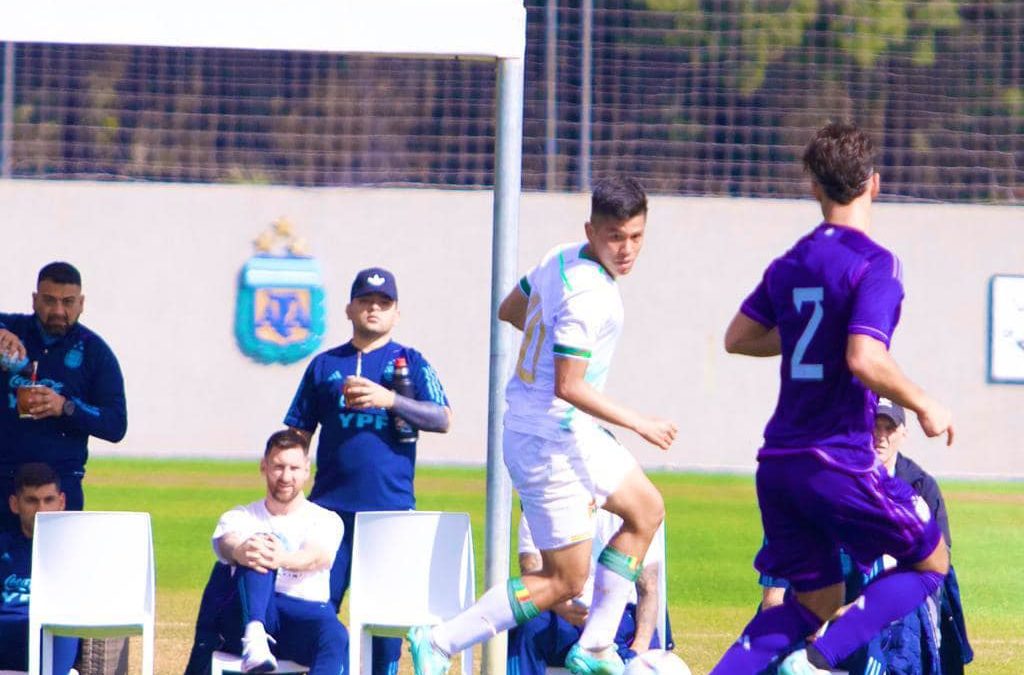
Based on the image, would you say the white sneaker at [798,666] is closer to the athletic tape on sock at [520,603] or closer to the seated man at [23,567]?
the athletic tape on sock at [520,603]

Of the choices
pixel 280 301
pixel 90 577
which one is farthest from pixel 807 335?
pixel 280 301

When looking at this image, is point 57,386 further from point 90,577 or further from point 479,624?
point 479,624

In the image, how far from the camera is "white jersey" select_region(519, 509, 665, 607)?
229 inches

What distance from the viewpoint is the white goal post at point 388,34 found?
5.70 metres

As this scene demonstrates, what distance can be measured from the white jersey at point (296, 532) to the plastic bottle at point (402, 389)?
1.69 ft

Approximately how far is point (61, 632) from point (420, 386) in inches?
66.4

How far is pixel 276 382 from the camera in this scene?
20.7 meters

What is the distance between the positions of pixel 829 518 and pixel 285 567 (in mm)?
2265

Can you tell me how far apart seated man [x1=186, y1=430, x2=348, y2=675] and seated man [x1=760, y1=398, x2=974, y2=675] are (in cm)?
164

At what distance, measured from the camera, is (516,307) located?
218 inches

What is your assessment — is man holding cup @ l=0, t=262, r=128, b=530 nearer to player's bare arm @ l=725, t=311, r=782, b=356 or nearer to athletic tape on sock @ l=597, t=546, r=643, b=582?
athletic tape on sock @ l=597, t=546, r=643, b=582

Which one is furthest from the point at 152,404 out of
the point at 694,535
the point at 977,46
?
the point at 977,46

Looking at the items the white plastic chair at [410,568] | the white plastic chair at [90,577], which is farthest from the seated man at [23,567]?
the white plastic chair at [410,568]

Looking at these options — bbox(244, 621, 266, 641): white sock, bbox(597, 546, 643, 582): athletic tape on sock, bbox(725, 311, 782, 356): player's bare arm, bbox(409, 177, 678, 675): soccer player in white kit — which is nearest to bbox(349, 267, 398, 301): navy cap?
bbox(409, 177, 678, 675): soccer player in white kit
